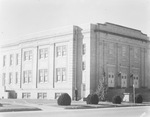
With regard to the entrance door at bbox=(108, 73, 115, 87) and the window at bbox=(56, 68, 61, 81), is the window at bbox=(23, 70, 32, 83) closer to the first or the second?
the window at bbox=(56, 68, 61, 81)

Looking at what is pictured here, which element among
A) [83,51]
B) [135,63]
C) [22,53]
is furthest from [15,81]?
[135,63]

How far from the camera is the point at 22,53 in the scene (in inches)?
2207

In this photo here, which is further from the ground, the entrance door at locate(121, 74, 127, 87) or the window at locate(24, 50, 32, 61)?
the window at locate(24, 50, 32, 61)

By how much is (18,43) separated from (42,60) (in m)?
8.14

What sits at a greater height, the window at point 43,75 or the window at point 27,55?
the window at point 27,55

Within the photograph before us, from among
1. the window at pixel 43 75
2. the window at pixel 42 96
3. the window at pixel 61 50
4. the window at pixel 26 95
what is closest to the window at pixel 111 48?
the window at pixel 61 50

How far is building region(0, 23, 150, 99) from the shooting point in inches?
1770

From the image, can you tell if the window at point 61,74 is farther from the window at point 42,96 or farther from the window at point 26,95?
the window at point 26,95

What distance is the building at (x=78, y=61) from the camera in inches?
1770

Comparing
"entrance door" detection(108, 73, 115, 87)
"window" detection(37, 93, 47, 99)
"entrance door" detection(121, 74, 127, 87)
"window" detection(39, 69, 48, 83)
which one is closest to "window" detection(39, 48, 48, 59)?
"window" detection(39, 69, 48, 83)

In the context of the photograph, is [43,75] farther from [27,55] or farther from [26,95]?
[27,55]

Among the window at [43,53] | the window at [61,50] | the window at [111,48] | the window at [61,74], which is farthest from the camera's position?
the window at [43,53]

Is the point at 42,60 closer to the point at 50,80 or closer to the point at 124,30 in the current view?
the point at 50,80

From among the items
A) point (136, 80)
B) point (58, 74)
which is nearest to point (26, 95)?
point (58, 74)
